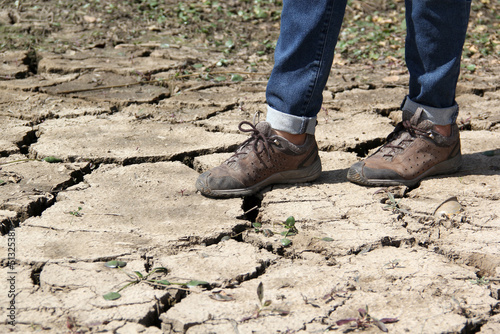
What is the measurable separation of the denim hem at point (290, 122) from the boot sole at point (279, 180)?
0.16 m

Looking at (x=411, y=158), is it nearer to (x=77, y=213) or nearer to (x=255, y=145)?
(x=255, y=145)

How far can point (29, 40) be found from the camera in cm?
426

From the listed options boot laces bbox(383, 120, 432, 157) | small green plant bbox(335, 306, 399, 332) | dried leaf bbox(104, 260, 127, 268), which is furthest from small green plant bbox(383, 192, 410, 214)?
dried leaf bbox(104, 260, 127, 268)

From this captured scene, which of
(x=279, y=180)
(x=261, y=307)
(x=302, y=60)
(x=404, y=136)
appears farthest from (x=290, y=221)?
(x=404, y=136)

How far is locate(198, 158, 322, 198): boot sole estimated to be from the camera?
224 centimetres

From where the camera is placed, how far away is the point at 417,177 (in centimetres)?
238

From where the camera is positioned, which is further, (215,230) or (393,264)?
(215,230)

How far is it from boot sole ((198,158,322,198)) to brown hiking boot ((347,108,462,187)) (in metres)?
0.13

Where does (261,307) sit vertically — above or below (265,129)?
below

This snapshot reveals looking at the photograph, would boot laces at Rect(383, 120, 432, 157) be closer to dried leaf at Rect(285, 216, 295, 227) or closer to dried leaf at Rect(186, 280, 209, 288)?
dried leaf at Rect(285, 216, 295, 227)

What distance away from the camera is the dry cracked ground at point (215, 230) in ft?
5.23

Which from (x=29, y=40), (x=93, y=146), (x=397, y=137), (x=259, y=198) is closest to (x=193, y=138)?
(x=93, y=146)

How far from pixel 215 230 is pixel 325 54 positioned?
71 cm

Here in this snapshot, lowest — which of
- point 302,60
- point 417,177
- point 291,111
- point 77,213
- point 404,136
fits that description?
point 77,213
